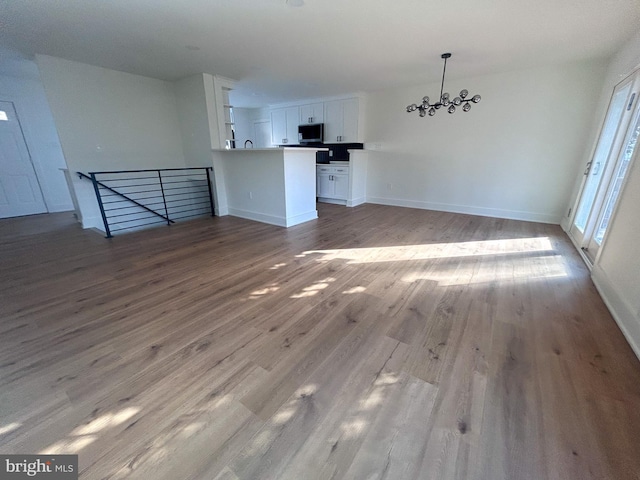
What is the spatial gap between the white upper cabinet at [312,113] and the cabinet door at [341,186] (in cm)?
160

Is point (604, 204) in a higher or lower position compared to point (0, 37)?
lower

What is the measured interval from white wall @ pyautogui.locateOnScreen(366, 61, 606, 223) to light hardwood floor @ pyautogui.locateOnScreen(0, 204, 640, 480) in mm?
2356

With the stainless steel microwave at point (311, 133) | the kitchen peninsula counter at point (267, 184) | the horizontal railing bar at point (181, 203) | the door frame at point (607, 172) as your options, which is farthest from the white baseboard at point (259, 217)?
the door frame at point (607, 172)

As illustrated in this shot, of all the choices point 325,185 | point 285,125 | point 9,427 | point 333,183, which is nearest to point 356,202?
point 333,183

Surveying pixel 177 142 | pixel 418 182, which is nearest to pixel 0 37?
pixel 177 142

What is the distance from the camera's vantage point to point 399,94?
5434 mm

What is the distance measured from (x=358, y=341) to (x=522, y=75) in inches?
206

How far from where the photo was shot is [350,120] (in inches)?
236

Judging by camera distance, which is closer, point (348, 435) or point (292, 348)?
point (348, 435)

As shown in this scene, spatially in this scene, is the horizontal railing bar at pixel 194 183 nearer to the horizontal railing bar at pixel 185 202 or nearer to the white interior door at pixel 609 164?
the horizontal railing bar at pixel 185 202

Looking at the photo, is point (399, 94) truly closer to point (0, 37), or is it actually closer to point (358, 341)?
point (358, 341)

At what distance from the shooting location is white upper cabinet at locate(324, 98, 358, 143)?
19.4 ft

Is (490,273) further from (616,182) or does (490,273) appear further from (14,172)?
(14,172)

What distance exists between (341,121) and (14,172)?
6525 millimetres
